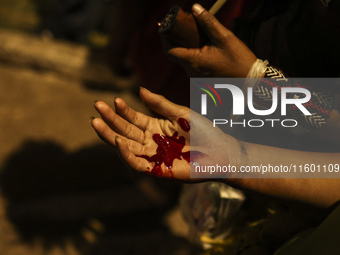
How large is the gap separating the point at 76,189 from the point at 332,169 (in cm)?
152

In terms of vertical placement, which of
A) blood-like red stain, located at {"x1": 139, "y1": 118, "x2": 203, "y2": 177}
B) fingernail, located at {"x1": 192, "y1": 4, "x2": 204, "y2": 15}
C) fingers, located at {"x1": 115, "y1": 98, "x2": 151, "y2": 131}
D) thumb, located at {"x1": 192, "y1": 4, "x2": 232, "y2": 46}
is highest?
fingernail, located at {"x1": 192, "y1": 4, "x2": 204, "y2": 15}

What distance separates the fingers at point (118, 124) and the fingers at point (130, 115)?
2cm

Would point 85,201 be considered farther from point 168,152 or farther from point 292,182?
point 292,182

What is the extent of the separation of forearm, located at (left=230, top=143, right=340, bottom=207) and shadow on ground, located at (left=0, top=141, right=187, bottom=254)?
1.06m

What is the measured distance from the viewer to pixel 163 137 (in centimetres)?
112

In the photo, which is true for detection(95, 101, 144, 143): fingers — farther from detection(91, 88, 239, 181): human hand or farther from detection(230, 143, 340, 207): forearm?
detection(230, 143, 340, 207): forearm

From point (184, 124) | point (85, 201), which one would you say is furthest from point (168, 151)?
point (85, 201)

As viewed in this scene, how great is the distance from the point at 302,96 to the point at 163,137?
50 centimetres

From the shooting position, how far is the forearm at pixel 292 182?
1.06 metres

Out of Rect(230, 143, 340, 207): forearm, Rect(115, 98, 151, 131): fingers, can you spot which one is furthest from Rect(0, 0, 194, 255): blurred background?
Rect(230, 143, 340, 207): forearm

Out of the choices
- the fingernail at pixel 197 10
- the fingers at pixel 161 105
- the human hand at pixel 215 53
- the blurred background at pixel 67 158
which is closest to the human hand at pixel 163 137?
the fingers at pixel 161 105

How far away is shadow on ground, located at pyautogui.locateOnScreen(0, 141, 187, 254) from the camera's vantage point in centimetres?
190

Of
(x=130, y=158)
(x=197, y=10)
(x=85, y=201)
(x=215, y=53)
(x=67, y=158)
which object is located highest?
(x=197, y=10)

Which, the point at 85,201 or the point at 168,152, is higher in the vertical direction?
the point at 168,152
